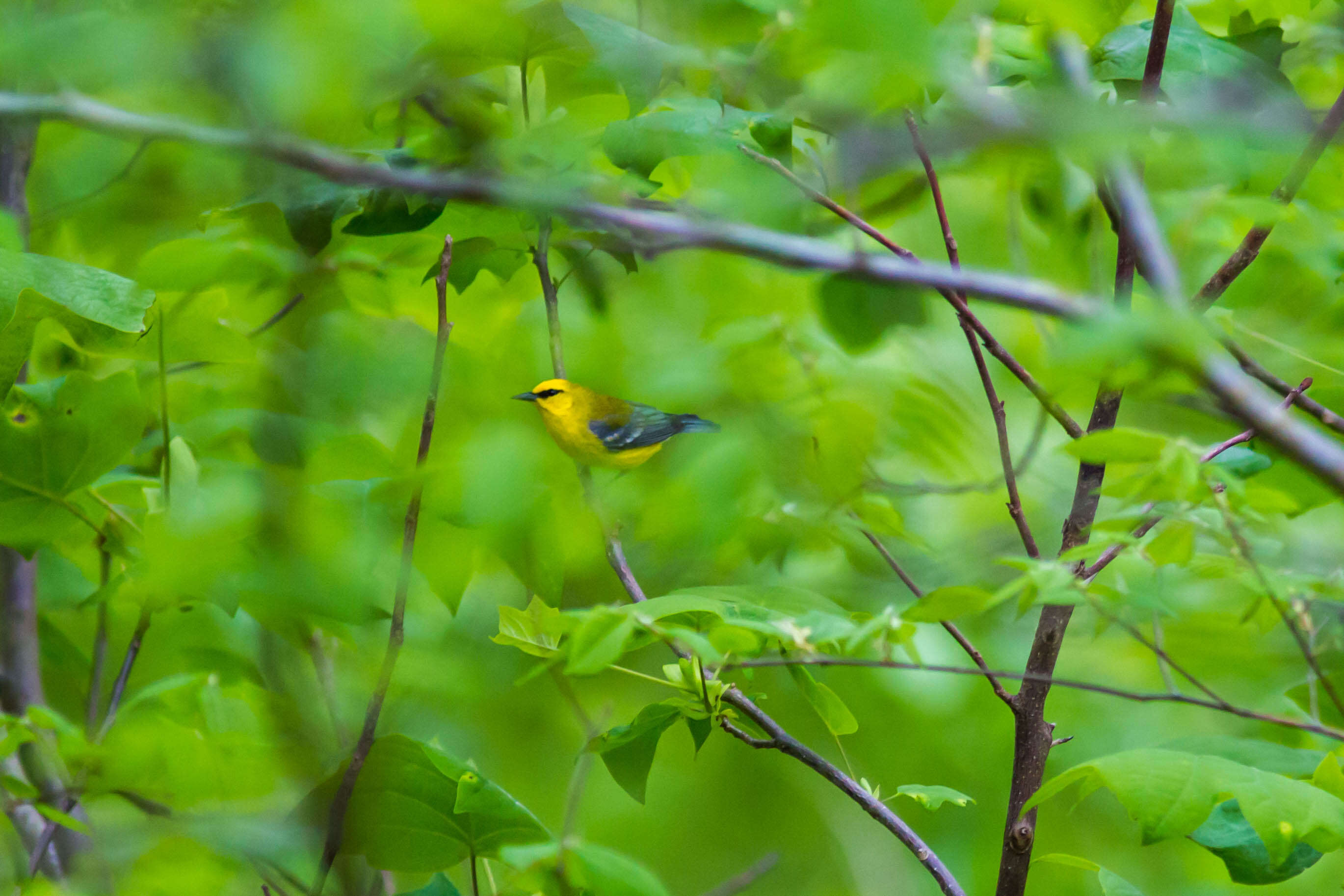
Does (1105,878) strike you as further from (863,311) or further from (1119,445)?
(863,311)

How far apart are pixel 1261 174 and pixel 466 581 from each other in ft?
3.01

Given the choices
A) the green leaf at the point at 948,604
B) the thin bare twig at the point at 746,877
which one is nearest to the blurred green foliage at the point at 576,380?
the green leaf at the point at 948,604

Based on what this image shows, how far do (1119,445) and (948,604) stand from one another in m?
0.16

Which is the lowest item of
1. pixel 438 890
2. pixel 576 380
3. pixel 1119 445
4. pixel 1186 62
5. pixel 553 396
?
pixel 438 890

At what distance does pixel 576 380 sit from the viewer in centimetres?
110

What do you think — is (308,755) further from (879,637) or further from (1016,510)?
(1016,510)

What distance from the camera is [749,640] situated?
0.68 m

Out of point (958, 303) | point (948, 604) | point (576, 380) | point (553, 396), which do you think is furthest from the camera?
point (553, 396)

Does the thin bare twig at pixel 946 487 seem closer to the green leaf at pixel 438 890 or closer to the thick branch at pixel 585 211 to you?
the thick branch at pixel 585 211

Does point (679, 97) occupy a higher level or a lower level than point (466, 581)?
higher

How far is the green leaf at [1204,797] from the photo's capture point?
76cm

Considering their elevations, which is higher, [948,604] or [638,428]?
[948,604]

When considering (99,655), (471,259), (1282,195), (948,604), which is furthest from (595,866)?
(1282,195)

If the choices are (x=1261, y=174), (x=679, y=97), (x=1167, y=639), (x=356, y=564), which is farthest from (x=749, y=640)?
(x=1167, y=639)
